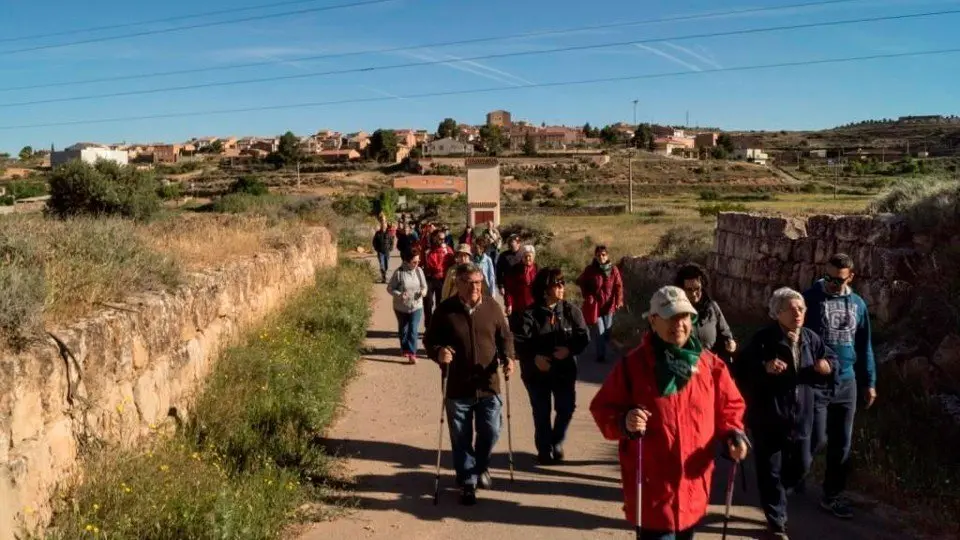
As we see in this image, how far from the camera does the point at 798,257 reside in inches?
467

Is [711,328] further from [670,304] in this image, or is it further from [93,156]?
[93,156]

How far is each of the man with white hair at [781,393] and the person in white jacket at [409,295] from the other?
237 inches

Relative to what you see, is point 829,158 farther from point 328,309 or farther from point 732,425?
point 732,425

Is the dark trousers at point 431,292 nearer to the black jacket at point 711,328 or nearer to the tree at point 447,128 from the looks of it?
the black jacket at point 711,328

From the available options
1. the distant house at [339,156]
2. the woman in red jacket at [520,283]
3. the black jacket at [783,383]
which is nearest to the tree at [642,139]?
the distant house at [339,156]

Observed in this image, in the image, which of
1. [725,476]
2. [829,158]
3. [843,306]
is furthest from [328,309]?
[829,158]

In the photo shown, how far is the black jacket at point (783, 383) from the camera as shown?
5.16 meters

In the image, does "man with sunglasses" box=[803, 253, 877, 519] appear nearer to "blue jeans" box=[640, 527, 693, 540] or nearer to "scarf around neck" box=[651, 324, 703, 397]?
"blue jeans" box=[640, 527, 693, 540]

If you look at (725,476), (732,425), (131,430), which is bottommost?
(725,476)

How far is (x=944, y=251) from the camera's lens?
30.0 feet

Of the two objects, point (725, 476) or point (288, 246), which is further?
point (288, 246)

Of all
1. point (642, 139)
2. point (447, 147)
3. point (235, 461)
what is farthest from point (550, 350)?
point (642, 139)

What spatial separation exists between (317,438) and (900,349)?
6.06 meters

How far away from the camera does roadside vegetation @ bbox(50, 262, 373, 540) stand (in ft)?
15.1
